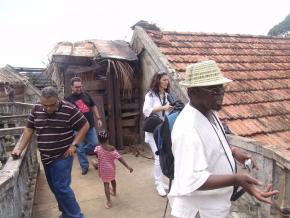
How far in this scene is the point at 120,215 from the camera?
443 cm

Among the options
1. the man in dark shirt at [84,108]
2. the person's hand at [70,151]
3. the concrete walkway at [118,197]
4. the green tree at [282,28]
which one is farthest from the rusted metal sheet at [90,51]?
the green tree at [282,28]

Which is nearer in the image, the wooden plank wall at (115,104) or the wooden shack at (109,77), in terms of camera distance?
the wooden shack at (109,77)

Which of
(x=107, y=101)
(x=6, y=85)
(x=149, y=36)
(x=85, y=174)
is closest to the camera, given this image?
(x=85, y=174)

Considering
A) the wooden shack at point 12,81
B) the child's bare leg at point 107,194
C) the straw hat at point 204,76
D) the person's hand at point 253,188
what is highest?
the straw hat at point 204,76

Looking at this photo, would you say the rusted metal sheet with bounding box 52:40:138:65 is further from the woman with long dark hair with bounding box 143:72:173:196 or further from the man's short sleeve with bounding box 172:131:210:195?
the man's short sleeve with bounding box 172:131:210:195

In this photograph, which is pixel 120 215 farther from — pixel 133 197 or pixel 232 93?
pixel 232 93

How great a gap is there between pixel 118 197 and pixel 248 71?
3.74 m

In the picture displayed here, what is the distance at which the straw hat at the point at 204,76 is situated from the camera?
191 centimetres

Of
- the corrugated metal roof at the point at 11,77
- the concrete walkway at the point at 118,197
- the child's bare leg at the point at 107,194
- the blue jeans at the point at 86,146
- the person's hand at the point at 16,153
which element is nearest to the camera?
the person's hand at the point at 16,153

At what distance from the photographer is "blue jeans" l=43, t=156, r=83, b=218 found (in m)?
3.76

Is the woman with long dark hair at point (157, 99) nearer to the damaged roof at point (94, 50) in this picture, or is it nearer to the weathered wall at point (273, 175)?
the weathered wall at point (273, 175)

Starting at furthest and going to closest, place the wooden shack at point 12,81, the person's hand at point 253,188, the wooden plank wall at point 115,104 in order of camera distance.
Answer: the wooden shack at point 12,81 < the wooden plank wall at point 115,104 < the person's hand at point 253,188

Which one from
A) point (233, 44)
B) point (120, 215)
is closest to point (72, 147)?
point (120, 215)

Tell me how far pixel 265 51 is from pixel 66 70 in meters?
4.93
